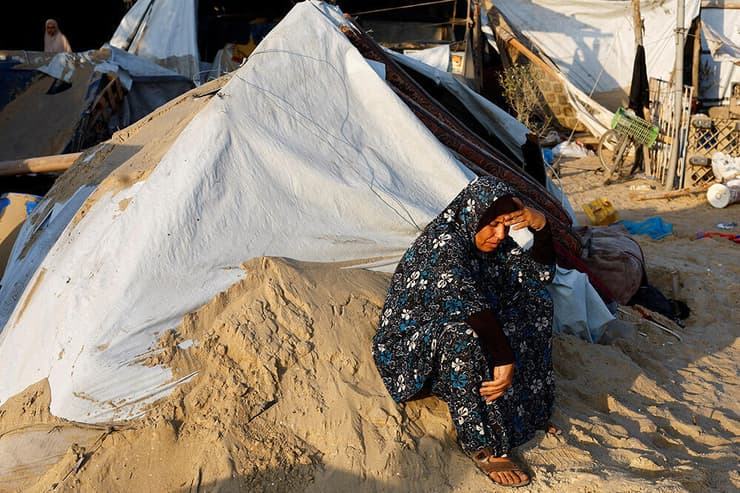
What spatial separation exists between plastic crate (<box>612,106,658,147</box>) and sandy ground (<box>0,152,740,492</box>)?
19.2 feet

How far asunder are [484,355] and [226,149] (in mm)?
1546

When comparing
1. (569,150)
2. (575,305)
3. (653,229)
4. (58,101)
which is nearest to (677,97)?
(569,150)

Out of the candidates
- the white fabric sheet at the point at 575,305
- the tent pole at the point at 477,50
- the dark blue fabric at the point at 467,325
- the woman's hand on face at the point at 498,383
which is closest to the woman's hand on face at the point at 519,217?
the dark blue fabric at the point at 467,325

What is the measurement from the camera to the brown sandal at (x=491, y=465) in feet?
8.61

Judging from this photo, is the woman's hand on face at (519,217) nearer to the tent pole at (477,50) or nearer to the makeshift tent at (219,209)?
the makeshift tent at (219,209)

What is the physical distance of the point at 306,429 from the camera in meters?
2.72

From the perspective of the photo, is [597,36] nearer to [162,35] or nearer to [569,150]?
[569,150]

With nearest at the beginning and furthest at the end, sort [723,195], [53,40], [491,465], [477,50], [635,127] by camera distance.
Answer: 1. [491,465]
2. [723,195]
3. [53,40]
4. [635,127]
5. [477,50]

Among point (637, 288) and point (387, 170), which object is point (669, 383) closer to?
point (637, 288)

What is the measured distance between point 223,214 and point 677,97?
262 inches

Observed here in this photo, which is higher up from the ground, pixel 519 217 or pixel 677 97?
pixel 519 217

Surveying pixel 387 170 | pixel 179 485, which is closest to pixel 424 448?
pixel 179 485

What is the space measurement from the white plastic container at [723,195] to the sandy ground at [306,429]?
186 inches

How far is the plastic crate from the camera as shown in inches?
336
